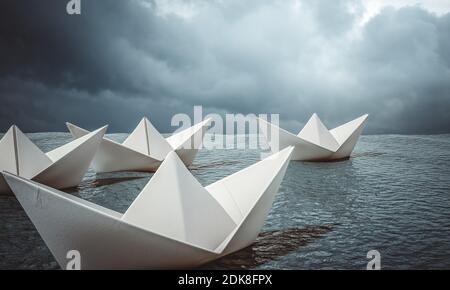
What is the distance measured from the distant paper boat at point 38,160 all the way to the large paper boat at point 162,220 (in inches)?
164

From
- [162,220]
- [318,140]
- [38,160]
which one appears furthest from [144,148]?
[162,220]

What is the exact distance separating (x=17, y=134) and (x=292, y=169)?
23.9ft

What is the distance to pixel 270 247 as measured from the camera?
14.6 feet

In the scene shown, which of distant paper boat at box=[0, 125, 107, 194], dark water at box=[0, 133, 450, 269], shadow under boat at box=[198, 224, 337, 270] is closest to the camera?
shadow under boat at box=[198, 224, 337, 270]

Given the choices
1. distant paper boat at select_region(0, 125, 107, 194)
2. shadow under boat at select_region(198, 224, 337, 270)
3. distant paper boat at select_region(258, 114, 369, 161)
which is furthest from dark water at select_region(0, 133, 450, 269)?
distant paper boat at select_region(258, 114, 369, 161)

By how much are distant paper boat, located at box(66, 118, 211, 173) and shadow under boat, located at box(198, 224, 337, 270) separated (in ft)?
21.0

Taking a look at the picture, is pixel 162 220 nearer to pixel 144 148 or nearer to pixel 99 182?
pixel 99 182

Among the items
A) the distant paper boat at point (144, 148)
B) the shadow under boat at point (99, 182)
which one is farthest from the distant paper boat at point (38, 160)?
the distant paper boat at point (144, 148)

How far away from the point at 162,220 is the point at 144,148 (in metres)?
7.66

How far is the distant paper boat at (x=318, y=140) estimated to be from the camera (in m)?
11.5

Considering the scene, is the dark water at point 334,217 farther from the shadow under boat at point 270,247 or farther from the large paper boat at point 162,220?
the large paper boat at point 162,220

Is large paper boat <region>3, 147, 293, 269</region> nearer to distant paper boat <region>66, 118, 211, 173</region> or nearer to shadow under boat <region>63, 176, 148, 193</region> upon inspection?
shadow under boat <region>63, 176, 148, 193</region>

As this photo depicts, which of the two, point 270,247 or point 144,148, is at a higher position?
point 144,148

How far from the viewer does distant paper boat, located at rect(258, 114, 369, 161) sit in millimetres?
11469
